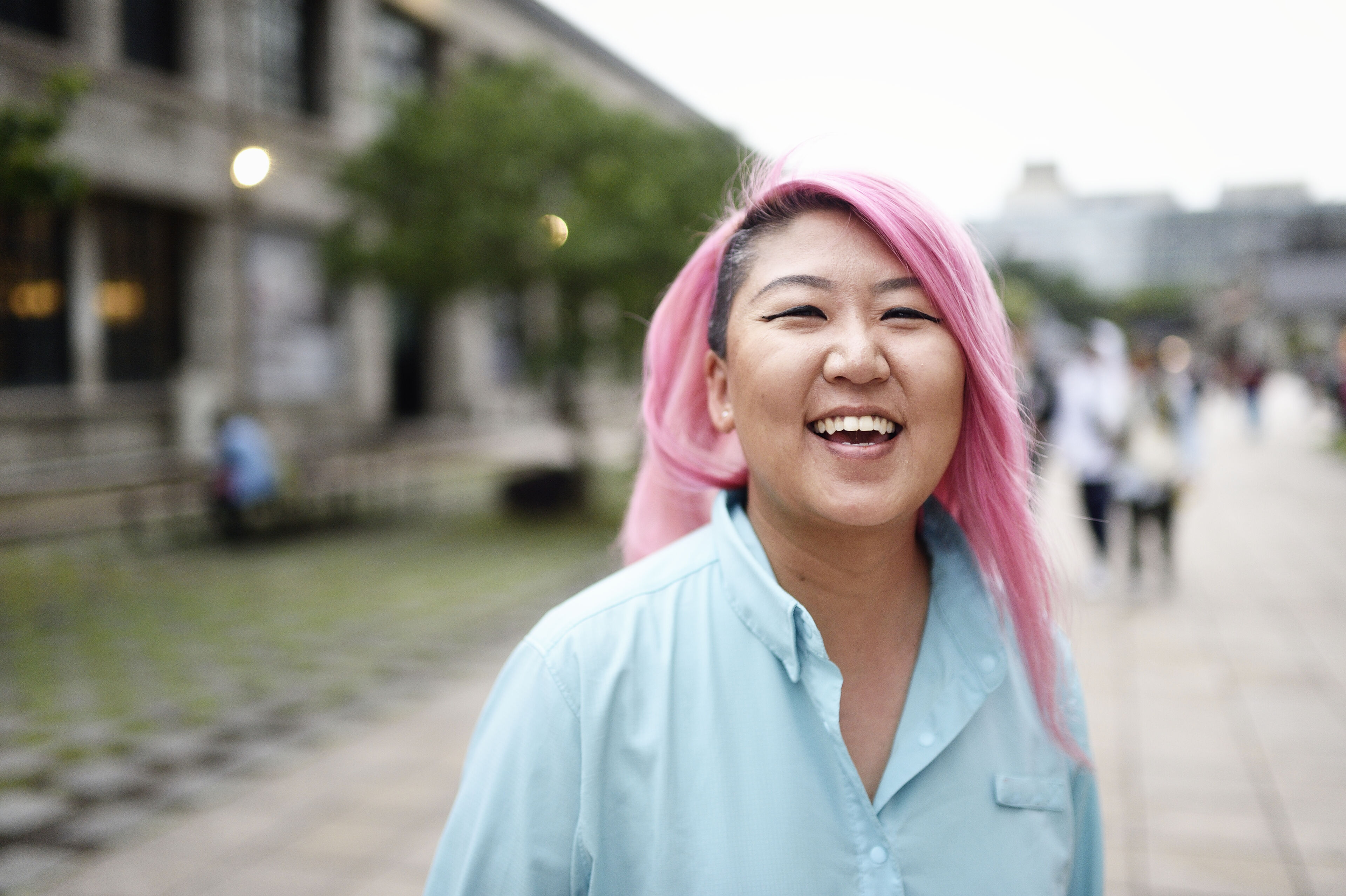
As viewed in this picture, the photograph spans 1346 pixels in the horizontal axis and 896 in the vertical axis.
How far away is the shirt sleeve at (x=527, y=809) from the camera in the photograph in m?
1.25

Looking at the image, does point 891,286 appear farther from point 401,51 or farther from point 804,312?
point 401,51

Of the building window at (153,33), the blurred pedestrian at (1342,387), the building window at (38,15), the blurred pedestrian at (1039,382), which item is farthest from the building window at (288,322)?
the blurred pedestrian at (1342,387)

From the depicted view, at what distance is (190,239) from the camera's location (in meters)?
17.3

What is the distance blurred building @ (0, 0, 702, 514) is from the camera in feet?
46.8

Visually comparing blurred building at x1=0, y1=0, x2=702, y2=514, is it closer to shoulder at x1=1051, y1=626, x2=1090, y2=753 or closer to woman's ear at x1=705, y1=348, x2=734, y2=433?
woman's ear at x1=705, y1=348, x2=734, y2=433

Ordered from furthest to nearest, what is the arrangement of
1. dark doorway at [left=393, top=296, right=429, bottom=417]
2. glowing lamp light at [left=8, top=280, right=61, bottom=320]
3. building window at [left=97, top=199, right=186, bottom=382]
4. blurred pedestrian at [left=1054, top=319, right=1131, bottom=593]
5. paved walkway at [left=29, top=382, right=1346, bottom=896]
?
dark doorway at [left=393, top=296, right=429, bottom=417]
building window at [left=97, top=199, right=186, bottom=382]
glowing lamp light at [left=8, top=280, right=61, bottom=320]
blurred pedestrian at [left=1054, top=319, right=1131, bottom=593]
paved walkway at [left=29, top=382, right=1346, bottom=896]

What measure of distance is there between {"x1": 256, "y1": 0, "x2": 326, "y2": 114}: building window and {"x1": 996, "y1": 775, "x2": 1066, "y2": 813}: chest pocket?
66.1ft

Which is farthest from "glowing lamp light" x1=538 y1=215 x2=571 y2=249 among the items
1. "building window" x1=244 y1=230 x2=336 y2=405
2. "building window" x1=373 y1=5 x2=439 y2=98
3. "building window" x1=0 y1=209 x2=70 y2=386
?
"building window" x1=373 y1=5 x2=439 y2=98

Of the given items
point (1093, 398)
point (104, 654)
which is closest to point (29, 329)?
point (104, 654)

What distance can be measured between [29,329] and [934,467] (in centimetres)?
1608

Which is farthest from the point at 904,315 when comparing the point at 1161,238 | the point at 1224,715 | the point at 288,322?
the point at 1161,238

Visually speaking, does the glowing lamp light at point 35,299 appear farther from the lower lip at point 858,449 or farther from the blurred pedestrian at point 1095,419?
the lower lip at point 858,449

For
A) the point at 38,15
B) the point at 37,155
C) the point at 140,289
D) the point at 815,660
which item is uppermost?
the point at 38,15

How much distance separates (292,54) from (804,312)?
21.0m
